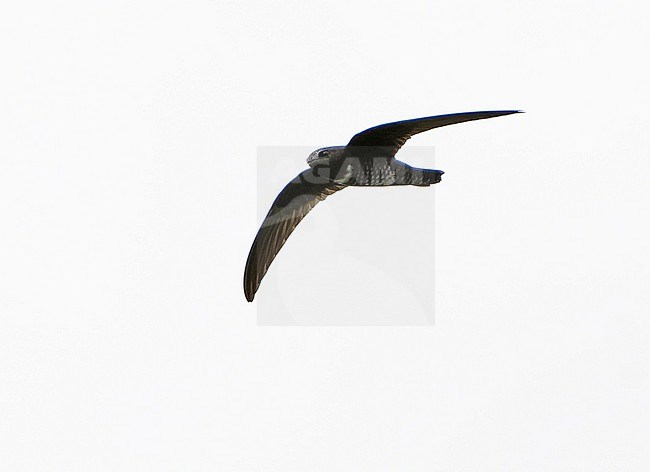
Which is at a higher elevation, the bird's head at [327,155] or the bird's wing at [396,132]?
the bird's wing at [396,132]

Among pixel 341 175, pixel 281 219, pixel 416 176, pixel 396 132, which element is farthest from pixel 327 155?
pixel 281 219

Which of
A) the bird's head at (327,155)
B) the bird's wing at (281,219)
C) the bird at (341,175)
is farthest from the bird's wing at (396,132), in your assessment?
the bird's wing at (281,219)

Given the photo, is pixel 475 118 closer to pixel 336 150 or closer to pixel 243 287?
pixel 336 150

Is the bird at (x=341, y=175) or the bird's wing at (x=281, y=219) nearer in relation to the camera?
the bird at (x=341, y=175)

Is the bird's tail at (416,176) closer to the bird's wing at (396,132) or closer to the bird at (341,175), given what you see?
the bird at (341,175)

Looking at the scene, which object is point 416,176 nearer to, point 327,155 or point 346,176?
point 346,176

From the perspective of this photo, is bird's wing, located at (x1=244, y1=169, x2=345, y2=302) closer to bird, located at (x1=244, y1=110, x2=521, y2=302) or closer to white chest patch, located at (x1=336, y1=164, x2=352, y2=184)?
bird, located at (x1=244, y1=110, x2=521, y2=302)

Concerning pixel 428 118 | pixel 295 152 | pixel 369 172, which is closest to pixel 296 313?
pixel 295 152

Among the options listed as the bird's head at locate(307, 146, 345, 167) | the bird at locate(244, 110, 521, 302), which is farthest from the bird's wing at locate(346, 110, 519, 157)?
the bird's head at locate(307, 146, 345, 167)
